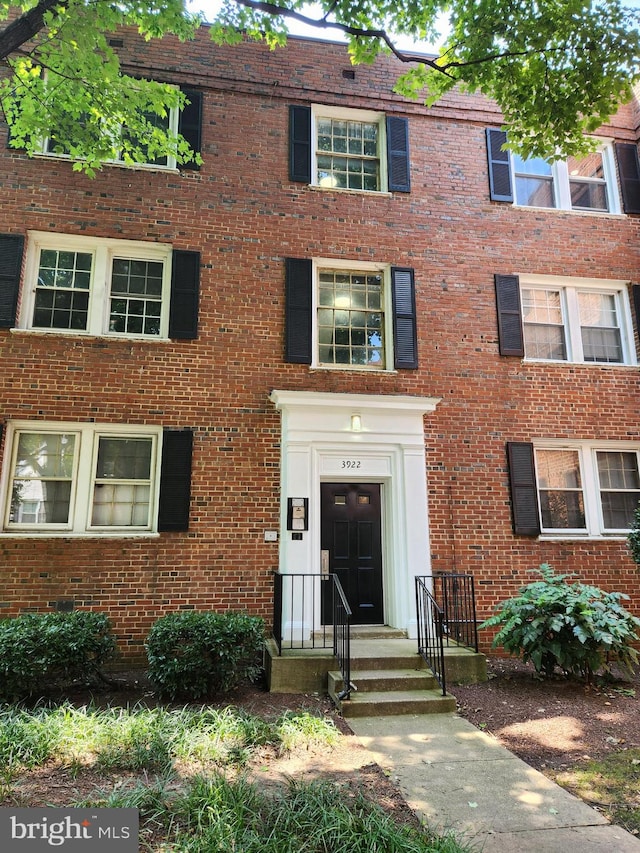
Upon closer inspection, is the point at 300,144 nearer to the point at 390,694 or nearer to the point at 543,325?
the point at 543,325

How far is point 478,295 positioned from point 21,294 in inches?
282

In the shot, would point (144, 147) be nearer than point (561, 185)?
Yes

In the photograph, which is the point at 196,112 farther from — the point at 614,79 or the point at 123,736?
the point at 123,736

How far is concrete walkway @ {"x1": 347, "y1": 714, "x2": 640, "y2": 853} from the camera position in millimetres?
3400

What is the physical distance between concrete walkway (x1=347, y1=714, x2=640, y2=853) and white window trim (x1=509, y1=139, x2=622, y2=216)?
28.3ft

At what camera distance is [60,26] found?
586cm

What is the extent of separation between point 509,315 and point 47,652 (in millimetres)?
8169

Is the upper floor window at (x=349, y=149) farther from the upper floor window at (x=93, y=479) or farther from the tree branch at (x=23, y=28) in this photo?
the upper floor window at (x=93, y=479)

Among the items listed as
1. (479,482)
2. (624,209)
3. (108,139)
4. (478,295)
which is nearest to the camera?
(108,139)

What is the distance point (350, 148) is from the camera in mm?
9711

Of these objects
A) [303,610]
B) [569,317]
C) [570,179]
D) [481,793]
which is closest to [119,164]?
[303,610]

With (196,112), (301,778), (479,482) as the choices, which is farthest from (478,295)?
(301,778)

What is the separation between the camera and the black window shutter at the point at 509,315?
29.9 feet

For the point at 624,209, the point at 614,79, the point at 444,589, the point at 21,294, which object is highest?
the point at 624,209
